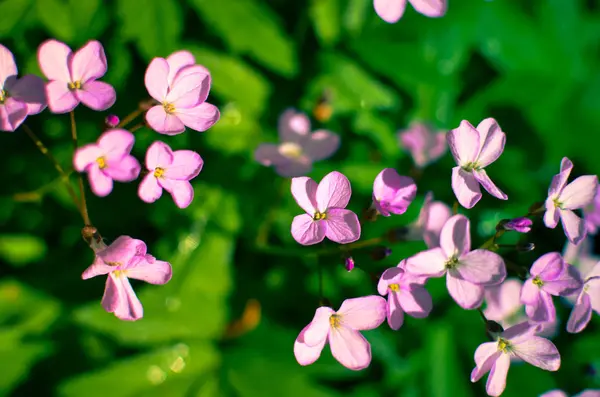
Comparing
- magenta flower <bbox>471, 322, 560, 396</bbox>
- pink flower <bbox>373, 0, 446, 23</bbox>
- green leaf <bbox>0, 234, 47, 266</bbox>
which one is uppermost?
pink flower <bbox>373, 0, 446, 23</bbox>

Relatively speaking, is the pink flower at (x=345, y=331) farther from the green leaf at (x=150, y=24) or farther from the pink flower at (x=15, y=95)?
the green leaf at (x=150, y=24)

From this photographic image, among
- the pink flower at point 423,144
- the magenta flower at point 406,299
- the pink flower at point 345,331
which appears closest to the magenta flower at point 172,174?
the pink flower at point 345,331

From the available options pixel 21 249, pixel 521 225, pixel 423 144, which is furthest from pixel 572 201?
pixel 21 249

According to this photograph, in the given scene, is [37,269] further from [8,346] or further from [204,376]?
[204,376]

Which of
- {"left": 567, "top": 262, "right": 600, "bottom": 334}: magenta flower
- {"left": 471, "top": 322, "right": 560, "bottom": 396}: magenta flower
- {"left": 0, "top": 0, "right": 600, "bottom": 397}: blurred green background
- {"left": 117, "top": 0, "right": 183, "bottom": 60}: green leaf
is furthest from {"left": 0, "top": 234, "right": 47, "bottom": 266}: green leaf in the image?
{"left": 567, "top": 262, "right": 600, "bottom": 334}: magenta flower

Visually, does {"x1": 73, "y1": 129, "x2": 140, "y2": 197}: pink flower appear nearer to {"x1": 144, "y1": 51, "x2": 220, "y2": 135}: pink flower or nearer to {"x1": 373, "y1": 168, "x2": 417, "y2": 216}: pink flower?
{"x1": 144, "y1": 51, "x2": 220, "y2": 135}: pink flower

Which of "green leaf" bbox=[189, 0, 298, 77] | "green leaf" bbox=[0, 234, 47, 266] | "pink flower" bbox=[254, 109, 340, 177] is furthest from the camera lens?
"green leaf" bbox=[0, 234, 47, 266]

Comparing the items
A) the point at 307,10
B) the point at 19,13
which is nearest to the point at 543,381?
the point at 307,10
